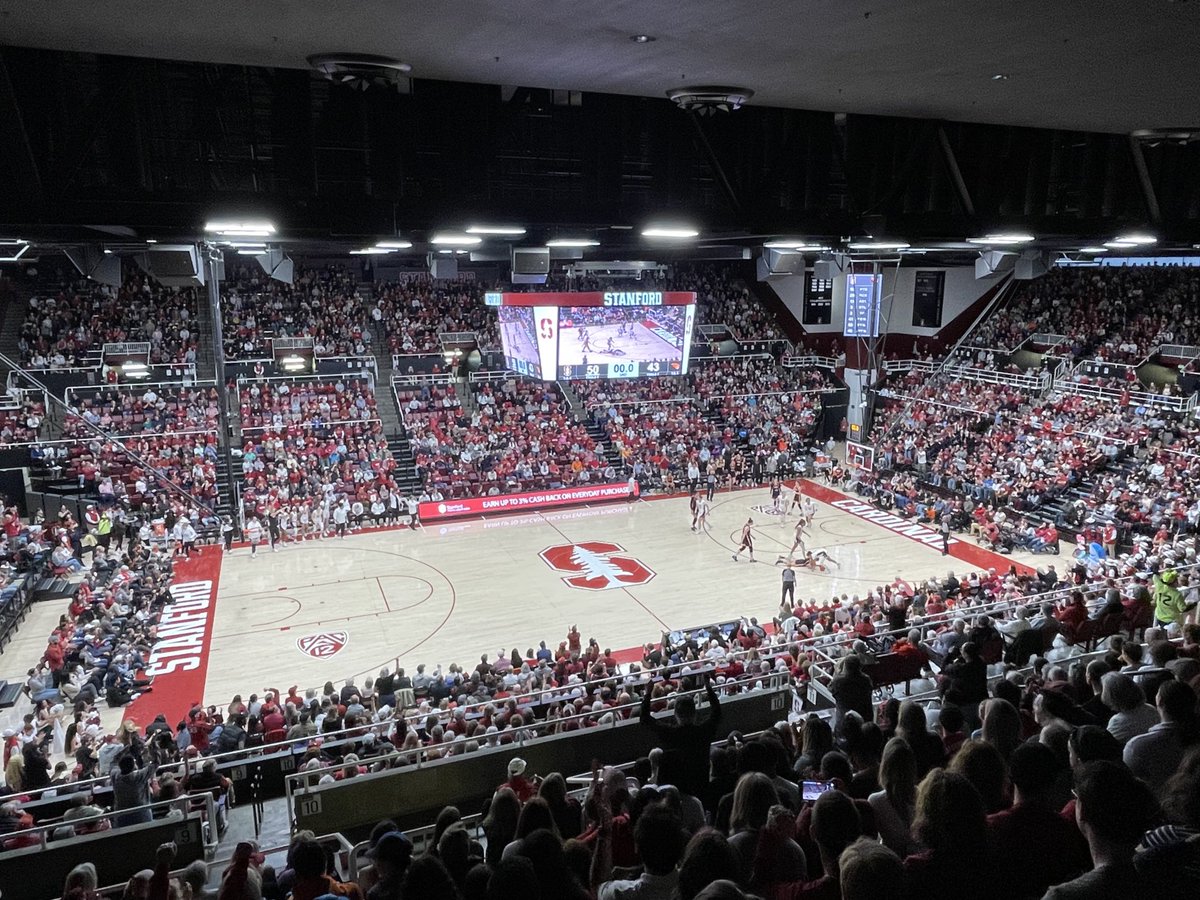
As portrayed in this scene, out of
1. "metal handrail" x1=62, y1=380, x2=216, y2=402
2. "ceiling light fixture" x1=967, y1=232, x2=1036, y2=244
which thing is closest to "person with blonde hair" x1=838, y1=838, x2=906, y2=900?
"ceiling light fixture" x1=967, y1=232, x2=1036, y2=244

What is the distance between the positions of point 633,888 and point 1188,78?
4982 mm

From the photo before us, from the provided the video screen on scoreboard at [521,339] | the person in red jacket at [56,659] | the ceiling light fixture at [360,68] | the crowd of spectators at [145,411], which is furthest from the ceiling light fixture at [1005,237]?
the crowd of spectators at [145,411]

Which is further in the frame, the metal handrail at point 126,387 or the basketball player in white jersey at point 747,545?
the metal handrail at point 126,387

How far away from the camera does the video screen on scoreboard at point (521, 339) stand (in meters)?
27.0

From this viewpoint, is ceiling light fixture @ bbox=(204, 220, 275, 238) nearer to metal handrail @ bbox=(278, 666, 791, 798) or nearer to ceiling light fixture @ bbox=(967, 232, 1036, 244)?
metal handrail @ bbox=(278, 666, 791, 798)

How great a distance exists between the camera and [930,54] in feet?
13.9

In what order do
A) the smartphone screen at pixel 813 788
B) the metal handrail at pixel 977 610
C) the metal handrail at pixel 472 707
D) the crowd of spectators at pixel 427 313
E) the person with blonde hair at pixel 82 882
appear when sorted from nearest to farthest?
the smartphone screen at pixel 813 788 → the person with blonde hair at pixel 82 882 → the metal handrail at pixel 472 707 → the metal handrail at pixel 977 610 → the crowd of spectators at pixel 427 313

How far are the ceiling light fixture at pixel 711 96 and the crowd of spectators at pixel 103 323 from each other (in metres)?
26.6

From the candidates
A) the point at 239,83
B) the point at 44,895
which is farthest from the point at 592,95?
the point at 44,895

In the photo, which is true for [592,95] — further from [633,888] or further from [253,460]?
[253,460]

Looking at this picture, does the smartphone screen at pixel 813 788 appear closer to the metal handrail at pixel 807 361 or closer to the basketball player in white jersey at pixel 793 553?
the basketball player in white jersey at pixel 793 553

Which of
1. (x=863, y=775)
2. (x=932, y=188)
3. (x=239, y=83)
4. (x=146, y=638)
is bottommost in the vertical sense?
(x=146, y=638)

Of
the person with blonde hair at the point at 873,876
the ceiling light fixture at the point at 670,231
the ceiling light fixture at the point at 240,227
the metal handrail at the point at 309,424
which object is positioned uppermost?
the ceiling light fixture at the point at 670,231

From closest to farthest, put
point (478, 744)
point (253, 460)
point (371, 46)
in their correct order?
1. point (371, 46)
2. point (478, 744)
3. point (253, 460)
